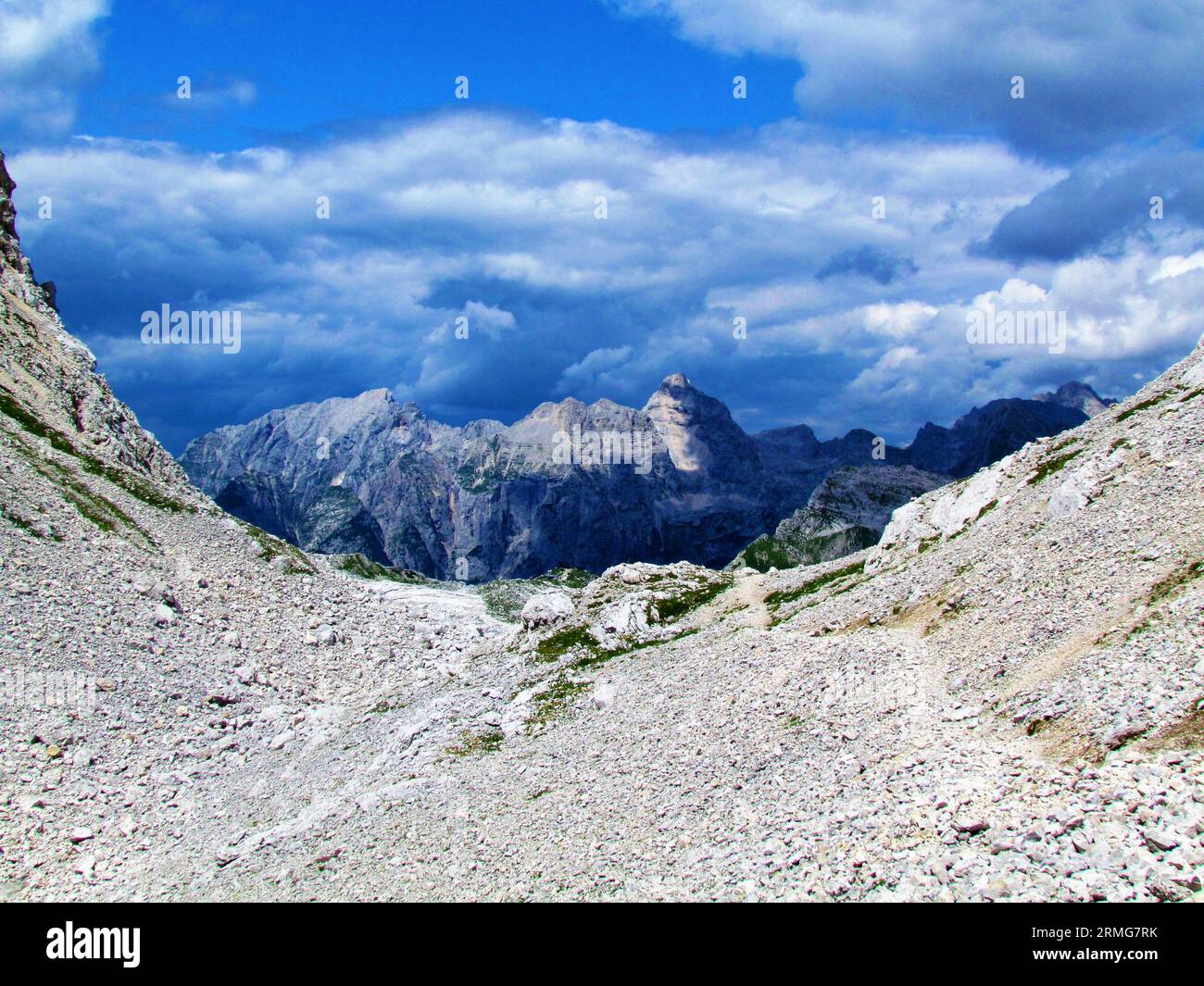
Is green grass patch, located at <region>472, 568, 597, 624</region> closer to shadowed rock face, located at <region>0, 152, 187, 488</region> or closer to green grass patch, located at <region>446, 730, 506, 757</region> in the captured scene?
shadowed rock face, located at <region>0, 152, 187, 488</region>

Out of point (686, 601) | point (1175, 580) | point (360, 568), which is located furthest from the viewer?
point (360, 568)

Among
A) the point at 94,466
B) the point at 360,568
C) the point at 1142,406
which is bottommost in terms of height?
the point at 1142,406

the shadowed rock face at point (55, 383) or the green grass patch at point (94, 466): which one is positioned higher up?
the shadowed rock face at point (55, 383)

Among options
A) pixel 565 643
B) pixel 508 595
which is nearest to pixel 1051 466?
pixel 565 643

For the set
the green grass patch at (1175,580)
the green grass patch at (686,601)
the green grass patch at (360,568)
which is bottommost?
the green grass patch at (1175,580)

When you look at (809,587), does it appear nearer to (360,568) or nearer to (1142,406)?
(1142,406)

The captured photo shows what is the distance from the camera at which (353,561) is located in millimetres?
175625

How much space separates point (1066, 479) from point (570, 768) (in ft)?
103

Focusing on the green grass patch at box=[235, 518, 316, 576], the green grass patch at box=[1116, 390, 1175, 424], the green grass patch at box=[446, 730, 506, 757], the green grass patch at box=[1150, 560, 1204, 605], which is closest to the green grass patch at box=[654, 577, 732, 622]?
the green grass patch at box=[446, 730, 506, 757]

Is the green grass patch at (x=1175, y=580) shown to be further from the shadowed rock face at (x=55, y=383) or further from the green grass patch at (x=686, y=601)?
the shadowed rock face at (x=55, y=383)

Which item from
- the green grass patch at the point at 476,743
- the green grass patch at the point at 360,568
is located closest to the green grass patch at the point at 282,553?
the green grass patch at the point at 476,743

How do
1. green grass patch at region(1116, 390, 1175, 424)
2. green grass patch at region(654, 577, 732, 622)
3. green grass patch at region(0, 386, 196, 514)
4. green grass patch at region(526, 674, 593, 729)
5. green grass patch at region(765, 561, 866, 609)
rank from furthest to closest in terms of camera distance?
green grass patch at region(0, 386, 196, 514) < green grass patch at region(654, 577, 732, 622) < green grass patch at region(765, 561, 866, 609) < green grass patch at region(1116, 390, 1175, 424) < green grass patch at region(526, 674, 593, 729)

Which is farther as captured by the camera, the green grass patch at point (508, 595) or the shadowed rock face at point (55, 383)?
the green grass patch at point (508, 595)
